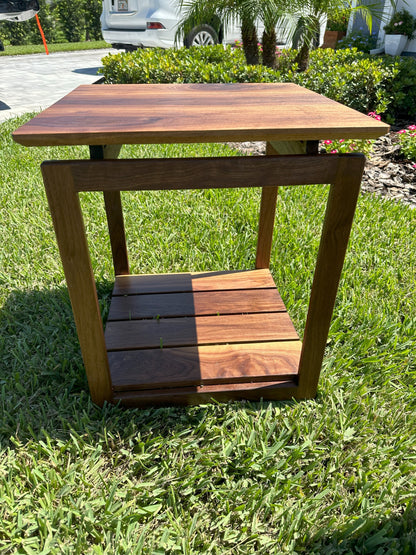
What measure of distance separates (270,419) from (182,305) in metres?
0.75

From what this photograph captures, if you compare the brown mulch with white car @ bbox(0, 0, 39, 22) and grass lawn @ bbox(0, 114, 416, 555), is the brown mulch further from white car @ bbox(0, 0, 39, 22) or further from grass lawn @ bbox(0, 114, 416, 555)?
white car @ bbox(0, 0, 39, 22)

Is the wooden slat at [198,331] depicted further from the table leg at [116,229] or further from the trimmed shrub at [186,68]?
the trimmed shrub at [186,68]

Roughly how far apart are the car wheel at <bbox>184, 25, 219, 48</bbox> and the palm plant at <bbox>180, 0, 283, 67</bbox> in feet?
9.30

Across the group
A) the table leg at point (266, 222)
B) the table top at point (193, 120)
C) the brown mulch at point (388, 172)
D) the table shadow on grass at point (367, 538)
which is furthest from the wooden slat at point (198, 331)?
the brown mulch at point (388, 172)

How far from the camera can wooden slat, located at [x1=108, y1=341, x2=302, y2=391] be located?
1.67m

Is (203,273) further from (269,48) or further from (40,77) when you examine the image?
(40,77)

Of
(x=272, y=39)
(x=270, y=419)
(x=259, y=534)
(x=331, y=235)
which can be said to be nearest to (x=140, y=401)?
(x=270, y=419)

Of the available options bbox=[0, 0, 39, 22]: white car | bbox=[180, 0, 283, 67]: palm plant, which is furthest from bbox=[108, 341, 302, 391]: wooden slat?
bbox=[0, 0, 39, 22]: white car

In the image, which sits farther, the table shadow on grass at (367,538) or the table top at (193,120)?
the table shadow on grass at (367,538)

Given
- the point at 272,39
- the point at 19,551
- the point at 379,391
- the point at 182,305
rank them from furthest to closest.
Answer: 1. the point at 272,39
2. the point at 182,305
3. the point at 379,391
4. the point at 19,551

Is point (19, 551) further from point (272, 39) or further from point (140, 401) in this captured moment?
point (272, 39)

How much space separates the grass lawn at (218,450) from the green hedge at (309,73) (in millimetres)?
3516

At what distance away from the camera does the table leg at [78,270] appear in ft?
3.85

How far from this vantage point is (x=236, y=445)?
1507 mm
